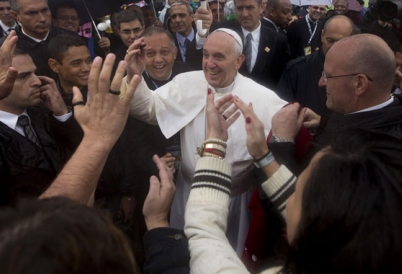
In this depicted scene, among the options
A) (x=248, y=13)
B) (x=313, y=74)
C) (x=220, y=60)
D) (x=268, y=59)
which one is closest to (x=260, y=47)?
(x=268, y=59)

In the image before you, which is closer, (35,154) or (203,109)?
(35,154)

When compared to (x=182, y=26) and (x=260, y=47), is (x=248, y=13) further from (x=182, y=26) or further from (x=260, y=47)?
(x=182, y=26)

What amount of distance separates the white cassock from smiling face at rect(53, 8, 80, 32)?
247 cm

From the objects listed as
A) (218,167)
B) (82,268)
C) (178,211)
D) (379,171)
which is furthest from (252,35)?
(82,268)

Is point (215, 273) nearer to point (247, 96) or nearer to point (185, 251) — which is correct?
point (185, 251)

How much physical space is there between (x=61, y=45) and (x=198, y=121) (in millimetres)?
1266

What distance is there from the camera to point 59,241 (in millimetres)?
832

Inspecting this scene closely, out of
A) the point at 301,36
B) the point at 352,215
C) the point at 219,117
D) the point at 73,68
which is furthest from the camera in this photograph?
the point at 301,36

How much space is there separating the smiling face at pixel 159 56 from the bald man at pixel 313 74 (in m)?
1.10

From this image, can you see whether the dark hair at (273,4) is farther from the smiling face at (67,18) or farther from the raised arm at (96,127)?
the raised arm at (96,127)

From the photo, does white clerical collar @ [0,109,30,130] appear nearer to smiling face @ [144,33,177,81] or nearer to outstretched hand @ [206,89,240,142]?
outstretched hand @ [206,89,240,142]

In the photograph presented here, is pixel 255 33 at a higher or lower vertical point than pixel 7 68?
lower

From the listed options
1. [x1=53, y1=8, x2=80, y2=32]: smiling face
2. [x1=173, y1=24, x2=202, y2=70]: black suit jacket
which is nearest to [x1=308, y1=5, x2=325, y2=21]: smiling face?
[x1=173, y1=24, x2=202, y2=70]: black suit jacket

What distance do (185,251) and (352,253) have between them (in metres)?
0.55
